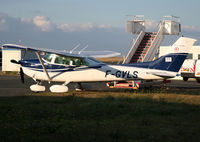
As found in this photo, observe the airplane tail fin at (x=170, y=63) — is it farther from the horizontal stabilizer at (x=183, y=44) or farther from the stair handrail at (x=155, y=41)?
the stair handrail at (x=155, y=41)

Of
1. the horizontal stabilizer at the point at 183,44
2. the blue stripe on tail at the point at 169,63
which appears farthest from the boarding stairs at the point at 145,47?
the horizontal stabilizer at the point at 183,44

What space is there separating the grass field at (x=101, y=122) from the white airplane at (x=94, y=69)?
140 inches

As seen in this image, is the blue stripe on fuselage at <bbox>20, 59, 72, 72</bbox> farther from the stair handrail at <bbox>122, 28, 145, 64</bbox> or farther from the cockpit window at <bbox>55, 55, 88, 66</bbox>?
the stair handrail at <bbox>122, 28, 145, 64</bbox>

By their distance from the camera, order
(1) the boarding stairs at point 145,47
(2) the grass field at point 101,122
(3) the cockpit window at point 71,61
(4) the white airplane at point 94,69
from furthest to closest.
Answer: (1) the boarding stairs at point 145,47
(3) the cockpit window at point 71,61
(4) the white airplane at point 94,69
(2) the grass field at point 101,122

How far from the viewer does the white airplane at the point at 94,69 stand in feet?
44.8

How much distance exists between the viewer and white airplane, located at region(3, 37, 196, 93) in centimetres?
1366

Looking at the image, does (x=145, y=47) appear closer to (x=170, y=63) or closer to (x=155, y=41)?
(x=155, y=41)

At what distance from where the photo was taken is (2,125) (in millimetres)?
6695

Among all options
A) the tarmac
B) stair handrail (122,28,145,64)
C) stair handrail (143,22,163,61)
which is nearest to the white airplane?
the tarmac

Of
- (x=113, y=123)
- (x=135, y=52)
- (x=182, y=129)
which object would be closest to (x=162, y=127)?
(x=182, y=129)

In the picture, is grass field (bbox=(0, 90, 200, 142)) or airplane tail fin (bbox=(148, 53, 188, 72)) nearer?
grass field (bbox=(0, 90, 200, 142))

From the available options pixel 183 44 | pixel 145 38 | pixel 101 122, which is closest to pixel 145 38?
pixel 145 38

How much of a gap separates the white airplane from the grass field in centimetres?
355

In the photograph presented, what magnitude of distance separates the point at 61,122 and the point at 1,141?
6.34ft
